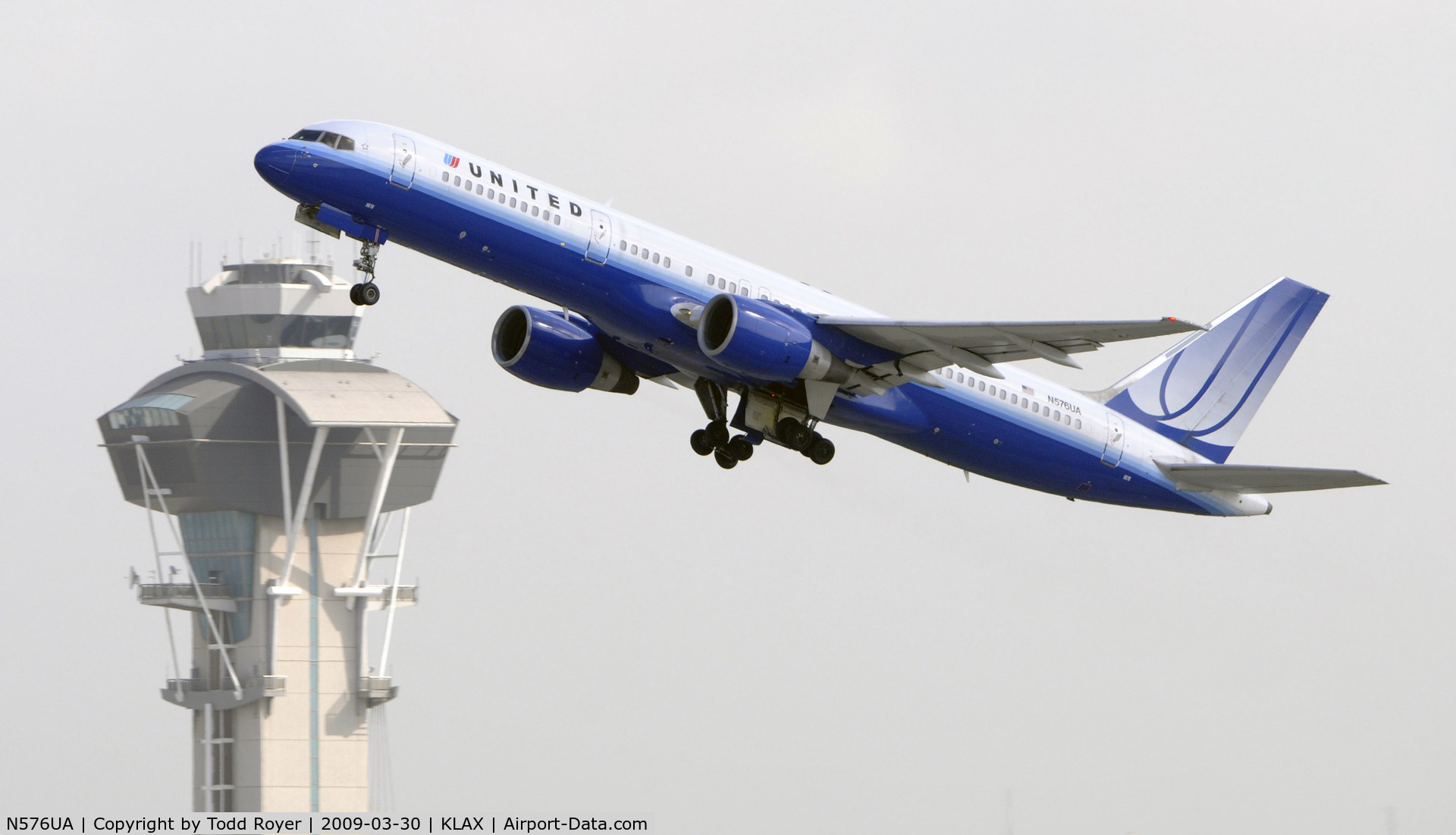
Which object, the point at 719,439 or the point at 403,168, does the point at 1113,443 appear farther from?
the point at 403,168

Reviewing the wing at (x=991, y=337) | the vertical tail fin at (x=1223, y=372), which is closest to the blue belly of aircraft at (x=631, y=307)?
the wing at (x=991, y=337)

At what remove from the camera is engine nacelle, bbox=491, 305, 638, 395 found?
46.8m

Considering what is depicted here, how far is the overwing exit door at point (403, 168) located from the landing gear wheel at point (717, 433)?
11.7 meters

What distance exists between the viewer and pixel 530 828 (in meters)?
65.4

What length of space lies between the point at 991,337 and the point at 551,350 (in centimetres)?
1099

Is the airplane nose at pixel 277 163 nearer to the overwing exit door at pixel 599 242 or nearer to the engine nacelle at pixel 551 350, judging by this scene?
the overwing exit door at pixel 599 242

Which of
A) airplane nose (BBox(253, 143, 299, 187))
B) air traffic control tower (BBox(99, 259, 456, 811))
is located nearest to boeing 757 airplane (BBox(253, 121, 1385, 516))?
airplane nose (BBox(253, 143, 299, 187))

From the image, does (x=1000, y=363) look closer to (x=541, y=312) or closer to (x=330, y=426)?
(x=541, y=312)

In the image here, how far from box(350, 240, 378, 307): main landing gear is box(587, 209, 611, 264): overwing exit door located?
4.61 m

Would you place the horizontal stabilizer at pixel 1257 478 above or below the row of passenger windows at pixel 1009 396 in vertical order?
below

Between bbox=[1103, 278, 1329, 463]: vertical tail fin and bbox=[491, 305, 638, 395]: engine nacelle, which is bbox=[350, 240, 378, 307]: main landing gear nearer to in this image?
bbox=[491, 305, 638, 395]: engine nacelle

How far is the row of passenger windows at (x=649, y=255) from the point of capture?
42.0 m

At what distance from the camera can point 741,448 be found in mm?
48688

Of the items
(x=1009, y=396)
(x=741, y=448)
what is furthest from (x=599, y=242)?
(x=1009, y=396)
